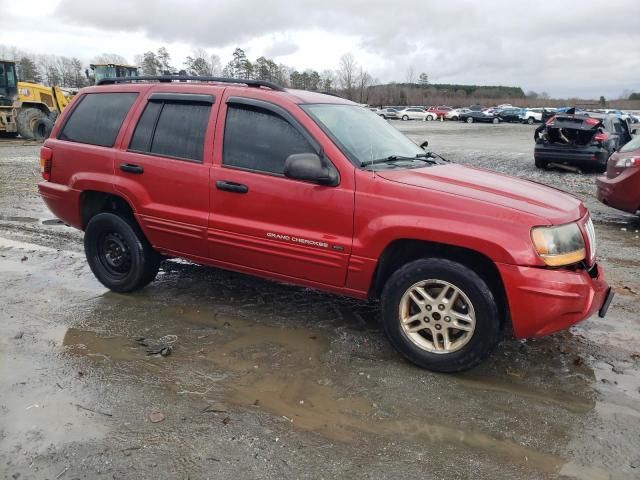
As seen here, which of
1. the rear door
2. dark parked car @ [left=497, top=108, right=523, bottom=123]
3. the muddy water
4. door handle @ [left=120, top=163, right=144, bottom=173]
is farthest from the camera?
dark parked car @ [left=497, top=108, right=523, bottom=123]

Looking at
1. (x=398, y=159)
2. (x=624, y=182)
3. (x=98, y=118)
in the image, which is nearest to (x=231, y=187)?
(x=398, y=159)

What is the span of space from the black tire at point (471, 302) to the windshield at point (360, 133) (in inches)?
34.9

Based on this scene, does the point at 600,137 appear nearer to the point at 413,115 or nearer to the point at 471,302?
the point at 471,302

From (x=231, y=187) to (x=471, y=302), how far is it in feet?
6.44

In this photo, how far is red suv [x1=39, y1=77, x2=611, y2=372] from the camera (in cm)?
335

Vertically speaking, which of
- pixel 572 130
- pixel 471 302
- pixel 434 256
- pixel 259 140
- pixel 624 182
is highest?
pixel 572 130

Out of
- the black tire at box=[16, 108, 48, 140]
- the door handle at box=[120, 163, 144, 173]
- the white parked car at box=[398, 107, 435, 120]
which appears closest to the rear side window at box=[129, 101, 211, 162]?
the door handle at box=[120, 163, 144, 173]

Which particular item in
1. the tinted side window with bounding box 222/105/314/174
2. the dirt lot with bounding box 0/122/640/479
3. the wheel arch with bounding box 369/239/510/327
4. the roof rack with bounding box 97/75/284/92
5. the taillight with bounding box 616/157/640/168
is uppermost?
the roof rack with bounding box 97/75/284/92

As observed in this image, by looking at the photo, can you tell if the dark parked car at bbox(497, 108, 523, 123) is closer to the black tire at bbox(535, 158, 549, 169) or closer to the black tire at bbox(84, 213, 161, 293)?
the black tire at bbox(535, 158, 549, 169)

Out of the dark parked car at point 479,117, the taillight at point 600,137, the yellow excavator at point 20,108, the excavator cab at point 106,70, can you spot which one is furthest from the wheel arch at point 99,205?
the dark parked car at point 479,117

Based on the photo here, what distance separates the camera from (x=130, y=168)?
4.55 m

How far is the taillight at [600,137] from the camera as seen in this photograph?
12622mm

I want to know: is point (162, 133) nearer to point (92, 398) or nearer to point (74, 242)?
point (92, 398)

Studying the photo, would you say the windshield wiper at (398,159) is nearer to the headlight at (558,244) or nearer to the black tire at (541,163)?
the headlight at (558,244)
